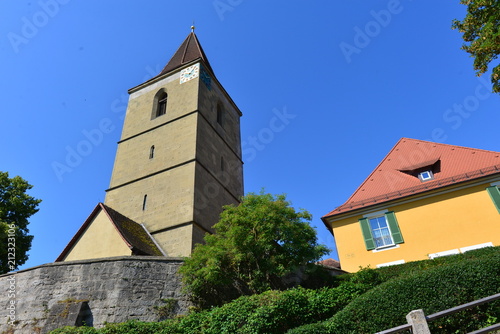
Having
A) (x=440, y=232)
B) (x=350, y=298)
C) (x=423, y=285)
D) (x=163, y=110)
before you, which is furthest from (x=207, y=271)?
(x=163, y=110)

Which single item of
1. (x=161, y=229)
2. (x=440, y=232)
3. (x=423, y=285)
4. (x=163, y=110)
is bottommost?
(x=423, y=285)

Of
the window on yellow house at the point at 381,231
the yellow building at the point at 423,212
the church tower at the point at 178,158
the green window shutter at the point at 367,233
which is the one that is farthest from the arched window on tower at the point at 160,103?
the window on yellow house at the point at 381,231

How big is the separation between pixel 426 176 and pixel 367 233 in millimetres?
3620

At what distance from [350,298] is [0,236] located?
16.1 meters

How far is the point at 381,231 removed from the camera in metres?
14.9

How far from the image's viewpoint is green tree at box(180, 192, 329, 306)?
464 inches

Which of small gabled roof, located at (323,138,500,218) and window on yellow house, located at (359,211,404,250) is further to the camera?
small gabled roof, located at (323,138,500,218)

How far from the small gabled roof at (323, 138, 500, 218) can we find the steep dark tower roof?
15.6 m

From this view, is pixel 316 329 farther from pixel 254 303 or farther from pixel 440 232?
pixel 440 232

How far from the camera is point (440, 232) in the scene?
13906 millimetres

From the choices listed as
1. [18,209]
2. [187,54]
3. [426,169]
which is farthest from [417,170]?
[18,209]

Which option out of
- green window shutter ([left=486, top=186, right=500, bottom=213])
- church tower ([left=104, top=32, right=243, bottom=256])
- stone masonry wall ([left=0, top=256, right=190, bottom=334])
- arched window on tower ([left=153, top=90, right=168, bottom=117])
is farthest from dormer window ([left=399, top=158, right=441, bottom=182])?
arched window on tower ([left=153, top=90, right=168, bottom=117])

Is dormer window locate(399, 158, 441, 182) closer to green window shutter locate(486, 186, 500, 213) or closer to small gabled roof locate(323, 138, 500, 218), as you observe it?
small gabled roof locate(323, 138, 500, 218)

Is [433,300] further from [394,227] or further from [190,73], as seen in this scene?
[190,73]
